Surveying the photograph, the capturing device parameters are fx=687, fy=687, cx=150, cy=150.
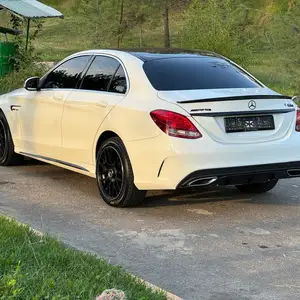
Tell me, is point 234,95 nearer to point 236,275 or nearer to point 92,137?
point 92,137

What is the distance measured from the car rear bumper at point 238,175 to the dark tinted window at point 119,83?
4.13 ft

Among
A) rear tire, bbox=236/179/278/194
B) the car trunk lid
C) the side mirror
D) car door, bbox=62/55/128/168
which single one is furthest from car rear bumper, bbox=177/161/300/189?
the side mirror

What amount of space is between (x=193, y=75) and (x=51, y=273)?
3276 mm

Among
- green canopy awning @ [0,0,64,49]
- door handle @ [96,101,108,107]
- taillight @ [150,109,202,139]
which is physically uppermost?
green canopy awning @ [0,0,64,49]

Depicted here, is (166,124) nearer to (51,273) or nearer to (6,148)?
(51,273)

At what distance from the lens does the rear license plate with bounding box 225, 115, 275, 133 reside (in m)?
6.43

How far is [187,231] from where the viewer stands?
614 cm

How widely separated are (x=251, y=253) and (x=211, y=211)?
4.52 feet

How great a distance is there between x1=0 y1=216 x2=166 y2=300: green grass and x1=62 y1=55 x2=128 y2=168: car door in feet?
6.84

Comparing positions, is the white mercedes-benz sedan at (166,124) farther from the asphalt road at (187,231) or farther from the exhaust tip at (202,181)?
the asphalt road at (187,231)

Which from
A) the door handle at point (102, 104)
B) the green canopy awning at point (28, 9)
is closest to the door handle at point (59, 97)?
the door handle at point (102, 104)

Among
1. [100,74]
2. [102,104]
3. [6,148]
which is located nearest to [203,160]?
[102,104]

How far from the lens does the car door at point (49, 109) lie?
7.89m

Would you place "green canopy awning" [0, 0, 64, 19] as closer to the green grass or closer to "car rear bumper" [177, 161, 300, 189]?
"car rear bumper" [177, 161, 300, 189]
